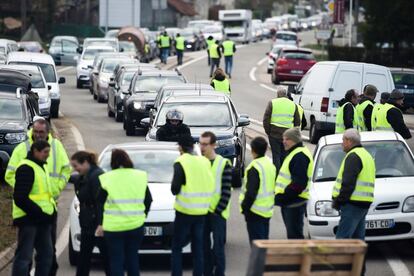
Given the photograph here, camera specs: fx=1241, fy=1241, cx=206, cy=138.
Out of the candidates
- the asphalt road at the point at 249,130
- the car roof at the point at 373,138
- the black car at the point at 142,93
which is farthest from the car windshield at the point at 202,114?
the black car at the point at 142,93

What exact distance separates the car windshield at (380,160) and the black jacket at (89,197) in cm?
440

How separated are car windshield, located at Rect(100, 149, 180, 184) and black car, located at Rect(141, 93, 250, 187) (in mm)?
5206

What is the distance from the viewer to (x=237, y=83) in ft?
172

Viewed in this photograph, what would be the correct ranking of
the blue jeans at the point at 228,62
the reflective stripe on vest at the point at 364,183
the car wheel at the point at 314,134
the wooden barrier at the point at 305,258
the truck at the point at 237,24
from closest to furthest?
1. the wooden barrier at the point at 305,258
2. the reflective stripe on vest at the point at 364,183
3. the car wheel at the point at 314,134
4. the blue jeans at the point at 228,62
5. the truck at the point at 237,24

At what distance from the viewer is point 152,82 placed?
32.4 m

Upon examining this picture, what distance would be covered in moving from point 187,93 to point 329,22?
59.8 meters

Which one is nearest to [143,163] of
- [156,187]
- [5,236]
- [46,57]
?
[156,187]

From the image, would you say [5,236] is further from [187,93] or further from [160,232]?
[187,93]

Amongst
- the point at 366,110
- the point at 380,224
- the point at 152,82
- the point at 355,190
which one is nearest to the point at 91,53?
the point at 152,82

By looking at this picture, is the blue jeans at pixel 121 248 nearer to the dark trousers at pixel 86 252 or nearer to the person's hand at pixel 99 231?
the person's hand at pixel 99 231

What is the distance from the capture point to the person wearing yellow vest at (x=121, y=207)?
1227cm

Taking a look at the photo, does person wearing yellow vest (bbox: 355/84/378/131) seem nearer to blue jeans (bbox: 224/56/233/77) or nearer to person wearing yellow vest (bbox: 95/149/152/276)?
person wearing yellow vest (bbox: 95/149/152/276)

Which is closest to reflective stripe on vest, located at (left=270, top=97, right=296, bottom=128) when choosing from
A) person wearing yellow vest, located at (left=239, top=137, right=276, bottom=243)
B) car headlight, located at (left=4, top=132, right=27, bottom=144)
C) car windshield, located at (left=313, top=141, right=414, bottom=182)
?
car windshield, located at (left=313, top=141, right=414, bottom=182)

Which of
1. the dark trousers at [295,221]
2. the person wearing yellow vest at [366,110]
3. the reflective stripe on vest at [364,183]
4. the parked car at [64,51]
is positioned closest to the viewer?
the reflective stripe on vest at [364,183]
